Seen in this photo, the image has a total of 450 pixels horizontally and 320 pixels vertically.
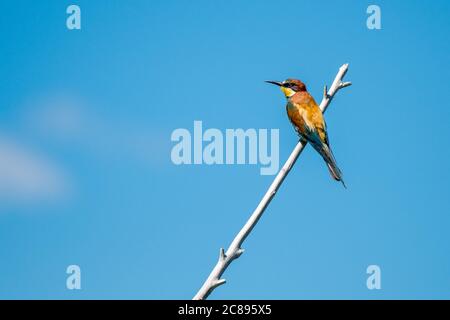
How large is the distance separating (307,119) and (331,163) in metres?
0.52

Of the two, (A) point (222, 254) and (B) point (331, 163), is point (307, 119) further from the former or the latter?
(A) point (222, 254)

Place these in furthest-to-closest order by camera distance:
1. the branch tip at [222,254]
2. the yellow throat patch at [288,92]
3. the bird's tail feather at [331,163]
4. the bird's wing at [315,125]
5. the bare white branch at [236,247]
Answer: the yellow throat patch at [288,92]
the bird's wing at [315,125]
the bird's tail feather at [331,163]
the branch tip at [222,254]
the bare white branch at [236,247]

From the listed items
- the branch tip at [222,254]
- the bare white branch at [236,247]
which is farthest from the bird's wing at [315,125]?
the branch tip at [222,254]

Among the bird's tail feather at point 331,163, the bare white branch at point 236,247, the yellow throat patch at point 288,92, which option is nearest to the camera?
the bare white branch at point 236,247

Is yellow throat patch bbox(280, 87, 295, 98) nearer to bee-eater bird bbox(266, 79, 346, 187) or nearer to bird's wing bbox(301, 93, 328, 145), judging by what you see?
bee-eater bird bbox(266, 79, 346, 187)

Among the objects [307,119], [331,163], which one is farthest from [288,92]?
[331,163]

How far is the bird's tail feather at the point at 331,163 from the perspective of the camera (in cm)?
444

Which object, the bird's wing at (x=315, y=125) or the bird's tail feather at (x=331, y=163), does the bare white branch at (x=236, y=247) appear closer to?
the bird's tail feather at (x=331, y=163)

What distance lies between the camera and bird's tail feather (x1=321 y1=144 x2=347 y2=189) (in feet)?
14.6

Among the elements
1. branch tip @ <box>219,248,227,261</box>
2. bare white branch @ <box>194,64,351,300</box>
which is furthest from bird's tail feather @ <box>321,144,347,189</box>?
branch tip @ <box>219,248,227,261</box>

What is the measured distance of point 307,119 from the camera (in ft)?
16.0
